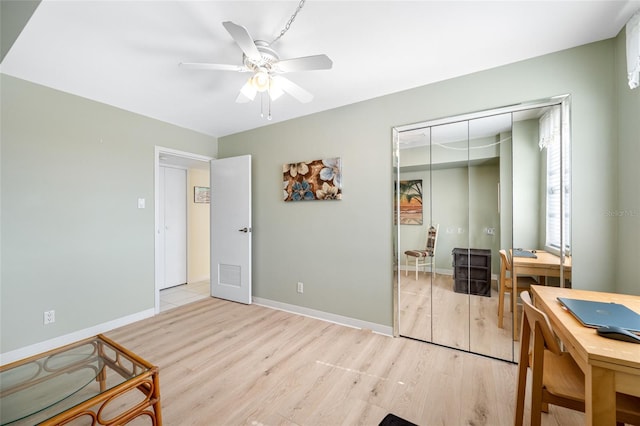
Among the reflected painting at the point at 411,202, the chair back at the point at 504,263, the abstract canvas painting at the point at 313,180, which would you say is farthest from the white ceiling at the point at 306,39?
the chair back at the point at 504,263

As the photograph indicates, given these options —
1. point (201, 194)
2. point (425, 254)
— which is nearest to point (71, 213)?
point (201, 194)

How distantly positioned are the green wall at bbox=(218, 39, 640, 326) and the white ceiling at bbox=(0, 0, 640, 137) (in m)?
0.17

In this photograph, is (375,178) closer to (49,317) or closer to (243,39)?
(243,39)

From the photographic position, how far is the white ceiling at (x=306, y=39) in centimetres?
144

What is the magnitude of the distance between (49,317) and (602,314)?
12.7ft

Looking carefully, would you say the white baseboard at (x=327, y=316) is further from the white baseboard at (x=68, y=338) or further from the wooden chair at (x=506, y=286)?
the white baseboard at (x=68, y=338)

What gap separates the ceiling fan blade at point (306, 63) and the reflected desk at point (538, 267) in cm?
201

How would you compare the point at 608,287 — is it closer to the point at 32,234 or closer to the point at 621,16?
the point at 621,16

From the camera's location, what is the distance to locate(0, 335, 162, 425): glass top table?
1.09 meters

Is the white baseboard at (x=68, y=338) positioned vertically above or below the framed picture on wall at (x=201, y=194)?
below

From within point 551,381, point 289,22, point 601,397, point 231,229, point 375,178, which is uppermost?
point 289,22

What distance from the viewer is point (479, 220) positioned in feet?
7.04

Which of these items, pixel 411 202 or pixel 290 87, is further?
pixel 411 202

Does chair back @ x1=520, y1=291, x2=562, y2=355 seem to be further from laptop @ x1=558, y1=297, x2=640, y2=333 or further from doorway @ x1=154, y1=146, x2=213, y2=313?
doorway @ x1=154, y1=146, x2=213, y2=313
